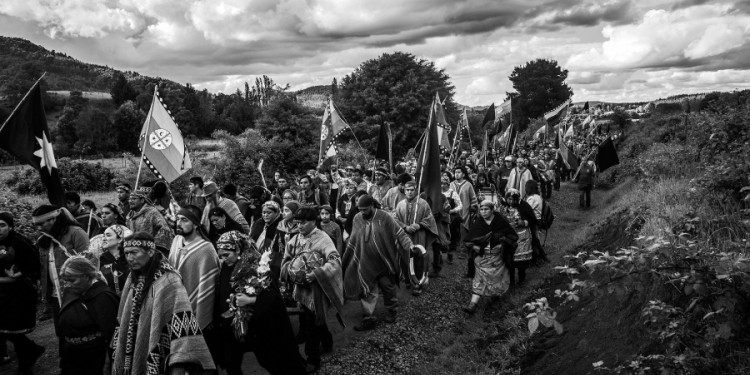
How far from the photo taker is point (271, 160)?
20.6 m

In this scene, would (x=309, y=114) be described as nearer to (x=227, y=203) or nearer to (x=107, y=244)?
(x=227, y=203)

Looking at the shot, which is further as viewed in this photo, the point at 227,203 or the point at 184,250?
the point at 227,203

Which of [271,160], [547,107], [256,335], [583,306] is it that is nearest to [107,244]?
[256,335]

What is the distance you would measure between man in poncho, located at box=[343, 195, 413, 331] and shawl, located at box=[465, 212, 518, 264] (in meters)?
1.13

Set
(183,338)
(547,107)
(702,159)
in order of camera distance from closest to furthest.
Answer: (183,338) → (702,159) → (547,107)

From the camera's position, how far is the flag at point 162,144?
7.68 metres

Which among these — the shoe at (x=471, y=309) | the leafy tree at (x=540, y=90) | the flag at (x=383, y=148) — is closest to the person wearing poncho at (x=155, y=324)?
the shoe at (x=471, y=309)

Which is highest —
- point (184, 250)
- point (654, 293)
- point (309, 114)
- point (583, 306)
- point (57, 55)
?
point (57, 55)

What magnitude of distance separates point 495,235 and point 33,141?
20.4ft

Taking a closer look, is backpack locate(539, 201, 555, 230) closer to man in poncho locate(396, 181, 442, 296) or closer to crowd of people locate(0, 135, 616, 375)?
crowd of people locate(0, 135, 616, 375)

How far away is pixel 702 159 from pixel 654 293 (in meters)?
6.26

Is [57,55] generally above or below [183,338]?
above

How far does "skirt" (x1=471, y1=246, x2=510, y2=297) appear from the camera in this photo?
7328mm

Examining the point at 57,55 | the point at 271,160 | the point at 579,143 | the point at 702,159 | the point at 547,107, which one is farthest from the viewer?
the point at 57,55
